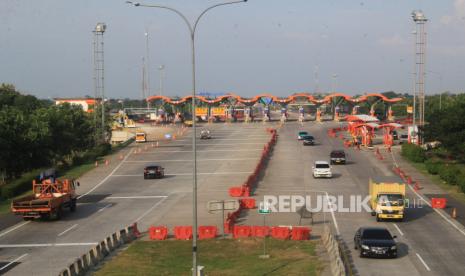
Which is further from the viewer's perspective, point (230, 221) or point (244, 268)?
point (230, 221)

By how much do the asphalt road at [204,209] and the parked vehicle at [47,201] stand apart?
78 centimetres

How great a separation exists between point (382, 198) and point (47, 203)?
2011cm

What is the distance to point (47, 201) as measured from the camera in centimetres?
4028

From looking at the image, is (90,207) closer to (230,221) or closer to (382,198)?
(230,221)

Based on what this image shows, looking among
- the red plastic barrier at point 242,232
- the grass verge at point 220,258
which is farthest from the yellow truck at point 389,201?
the red plastic barrier at point 242,232

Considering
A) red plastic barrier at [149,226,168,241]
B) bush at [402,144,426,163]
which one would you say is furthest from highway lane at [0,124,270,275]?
bush at [402,144,426,163]

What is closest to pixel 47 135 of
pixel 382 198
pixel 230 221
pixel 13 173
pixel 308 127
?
pixel 13 173

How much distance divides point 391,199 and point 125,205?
63.4 ft

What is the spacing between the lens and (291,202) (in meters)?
47.1

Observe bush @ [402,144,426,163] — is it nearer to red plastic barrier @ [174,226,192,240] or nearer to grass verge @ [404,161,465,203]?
grass verge @ [404,161,465,203]

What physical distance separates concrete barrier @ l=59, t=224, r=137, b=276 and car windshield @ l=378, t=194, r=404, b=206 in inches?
562

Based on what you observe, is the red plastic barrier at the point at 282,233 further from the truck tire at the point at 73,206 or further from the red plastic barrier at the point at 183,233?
the truck tire at the point at 73,206

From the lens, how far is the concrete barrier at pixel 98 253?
2561 centimetres

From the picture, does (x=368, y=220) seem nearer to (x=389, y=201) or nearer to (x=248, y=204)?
(x=389, y=201)
